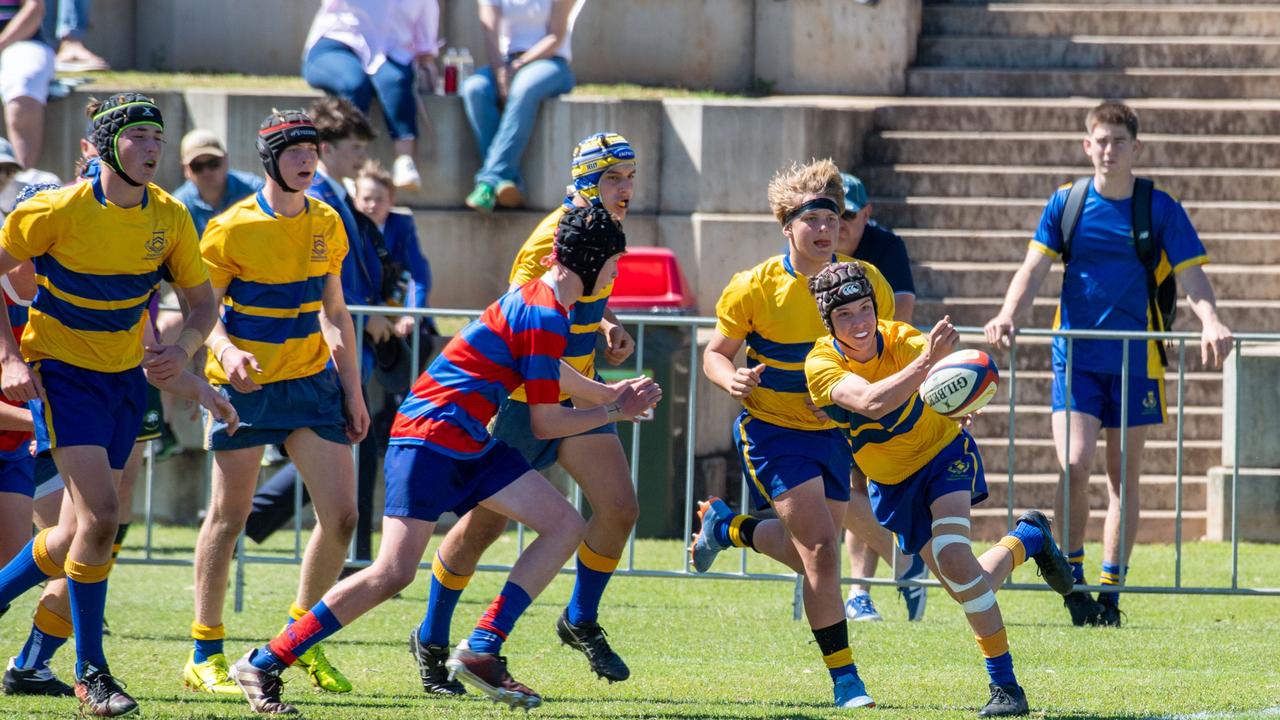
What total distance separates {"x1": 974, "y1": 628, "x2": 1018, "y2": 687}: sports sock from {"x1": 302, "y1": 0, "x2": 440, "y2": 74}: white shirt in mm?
7502

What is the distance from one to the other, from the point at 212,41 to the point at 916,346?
10243mm

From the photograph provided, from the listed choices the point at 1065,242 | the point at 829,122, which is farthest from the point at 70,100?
the point at 1065,242

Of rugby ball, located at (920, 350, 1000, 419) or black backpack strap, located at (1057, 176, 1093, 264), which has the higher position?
black backpack strap, located at (1057, 176, 1093, 264)

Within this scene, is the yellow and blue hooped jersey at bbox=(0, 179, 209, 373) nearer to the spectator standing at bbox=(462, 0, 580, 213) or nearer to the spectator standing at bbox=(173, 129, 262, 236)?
the spectator standing at bbox=(173, 129, 262, 236)

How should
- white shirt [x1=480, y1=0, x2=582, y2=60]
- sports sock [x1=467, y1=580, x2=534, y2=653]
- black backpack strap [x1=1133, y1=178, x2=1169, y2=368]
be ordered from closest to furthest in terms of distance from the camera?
sports sock [x1=467, y1=580, x2=534, y2=653]
black backpack strap [x1=1133, y1=178, x2=1169, y2=368]
white shirt [x1=480, y1=0, x2=582, y2=60]

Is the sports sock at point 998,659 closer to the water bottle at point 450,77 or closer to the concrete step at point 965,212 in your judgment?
the concrete step at point 965,212

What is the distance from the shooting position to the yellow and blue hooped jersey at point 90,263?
6.08m

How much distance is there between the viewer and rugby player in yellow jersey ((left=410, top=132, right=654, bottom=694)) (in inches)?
260

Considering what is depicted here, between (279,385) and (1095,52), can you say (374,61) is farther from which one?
(279,385)

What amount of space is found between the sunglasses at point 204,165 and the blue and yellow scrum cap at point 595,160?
9.65 feet

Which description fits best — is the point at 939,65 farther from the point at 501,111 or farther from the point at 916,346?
the point at 916,346

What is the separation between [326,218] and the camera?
6879 mm

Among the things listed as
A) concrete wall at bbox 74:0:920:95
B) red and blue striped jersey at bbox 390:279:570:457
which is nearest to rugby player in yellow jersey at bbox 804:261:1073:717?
red and blue striped jersey at bbox 390:279:570:457

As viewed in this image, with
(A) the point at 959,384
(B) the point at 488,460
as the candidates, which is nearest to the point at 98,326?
(B) the point at 488,460
